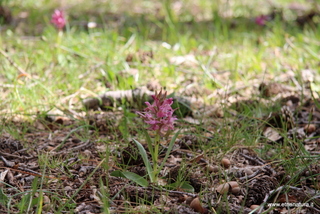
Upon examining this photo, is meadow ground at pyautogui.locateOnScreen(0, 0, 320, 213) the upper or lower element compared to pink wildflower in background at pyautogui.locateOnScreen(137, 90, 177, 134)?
lower

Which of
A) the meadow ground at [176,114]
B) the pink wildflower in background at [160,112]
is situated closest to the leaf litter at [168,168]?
the meadow ground at [176,114]

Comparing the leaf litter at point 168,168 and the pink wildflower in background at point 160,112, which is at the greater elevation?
the pink wildflower in background at point 160,112

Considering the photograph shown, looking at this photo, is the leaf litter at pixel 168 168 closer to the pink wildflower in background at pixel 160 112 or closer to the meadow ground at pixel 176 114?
the meadow ground at pixel 176 114

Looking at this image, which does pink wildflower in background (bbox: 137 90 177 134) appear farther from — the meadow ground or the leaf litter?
the leaf litter

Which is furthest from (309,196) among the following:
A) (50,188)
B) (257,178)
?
(50,188)

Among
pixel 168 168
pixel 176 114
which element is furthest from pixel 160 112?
pixel 176 114

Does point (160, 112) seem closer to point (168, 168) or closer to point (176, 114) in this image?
point (168, 168)

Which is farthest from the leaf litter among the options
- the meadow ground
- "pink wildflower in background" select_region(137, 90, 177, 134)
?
"pink wildflower in background" select_region(137, 90, 177, 134)
